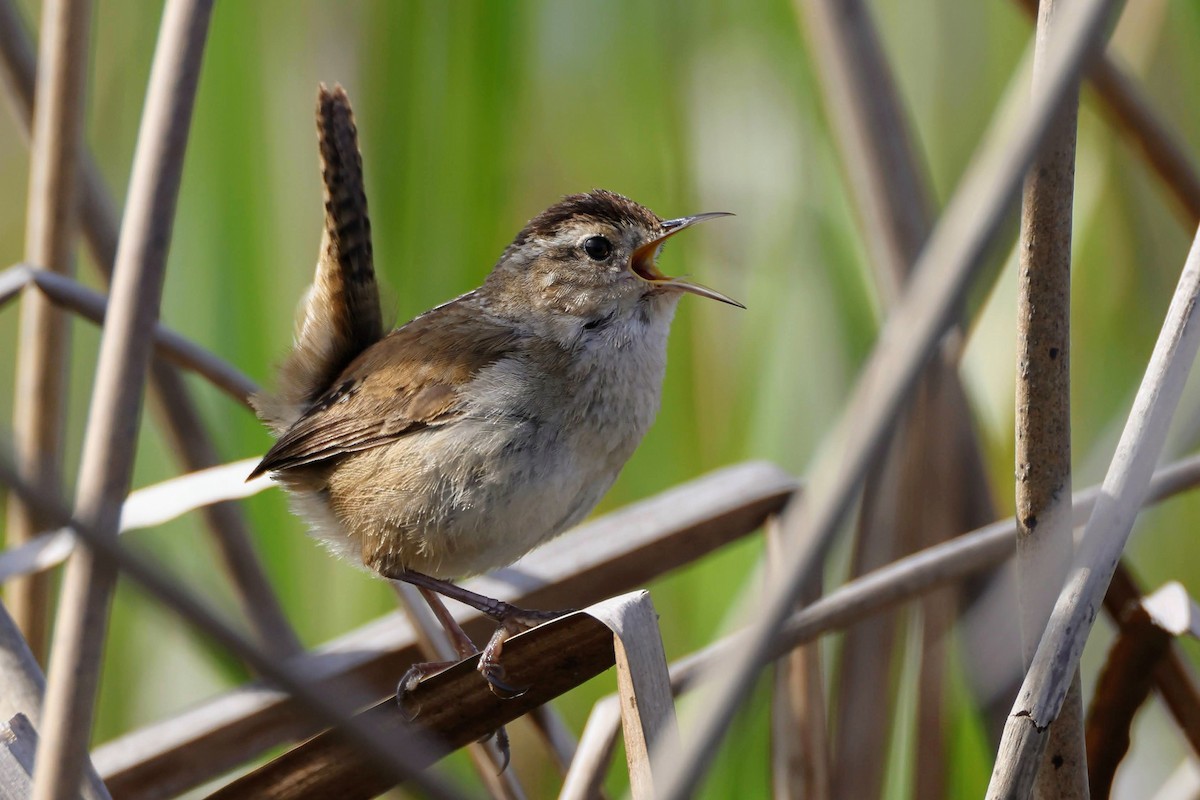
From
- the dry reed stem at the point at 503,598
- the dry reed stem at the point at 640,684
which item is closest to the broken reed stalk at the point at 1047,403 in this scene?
the dry reed stem at the point at 640,684

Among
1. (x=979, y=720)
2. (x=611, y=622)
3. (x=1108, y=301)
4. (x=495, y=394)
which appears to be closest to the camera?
(x=611, y=622)

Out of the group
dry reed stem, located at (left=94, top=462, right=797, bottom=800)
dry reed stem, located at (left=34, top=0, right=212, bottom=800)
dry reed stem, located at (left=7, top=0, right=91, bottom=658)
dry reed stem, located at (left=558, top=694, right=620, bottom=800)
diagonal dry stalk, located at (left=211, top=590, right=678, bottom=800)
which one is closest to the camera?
dry reed stem, located at (left=34, top=0, right=212, bottom=800)

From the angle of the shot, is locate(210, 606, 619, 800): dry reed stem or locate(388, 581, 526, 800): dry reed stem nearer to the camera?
locate(210, 606, 619, 800): dry reed stem

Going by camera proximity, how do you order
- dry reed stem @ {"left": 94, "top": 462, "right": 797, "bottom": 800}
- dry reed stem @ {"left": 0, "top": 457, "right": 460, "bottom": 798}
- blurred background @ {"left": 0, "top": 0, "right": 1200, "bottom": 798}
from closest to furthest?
dry reed stem @ {"left": 0, "top": 457, "right": 460, "bottom": 798} < dry reed stem @ {"left": 94, "top": 462, "right": 797, "bottom": 800} < blurred background @ {"left": 0, "top": 0, "right": 1200, "bottom": 798}

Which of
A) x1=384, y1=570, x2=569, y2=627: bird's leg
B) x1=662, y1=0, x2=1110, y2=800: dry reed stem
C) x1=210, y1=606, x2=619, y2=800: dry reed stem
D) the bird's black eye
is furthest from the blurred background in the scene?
x1=662, y1=0, x2=1110, y2=800: dry reed stem

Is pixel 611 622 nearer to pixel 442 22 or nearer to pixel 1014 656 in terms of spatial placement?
pixel 1014 656

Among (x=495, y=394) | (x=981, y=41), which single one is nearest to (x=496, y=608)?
(x=495, y=394)

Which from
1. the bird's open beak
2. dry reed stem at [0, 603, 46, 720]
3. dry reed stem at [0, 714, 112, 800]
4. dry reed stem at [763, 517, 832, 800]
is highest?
the bird's open beak

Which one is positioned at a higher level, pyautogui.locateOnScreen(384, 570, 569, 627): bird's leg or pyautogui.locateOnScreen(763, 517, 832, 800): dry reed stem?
pyautogui.locateOnScreen(384, 570, 569, 627): bird's leg

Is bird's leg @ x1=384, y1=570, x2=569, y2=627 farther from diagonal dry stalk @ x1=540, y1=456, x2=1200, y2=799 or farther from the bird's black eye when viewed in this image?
the bird's black eye
